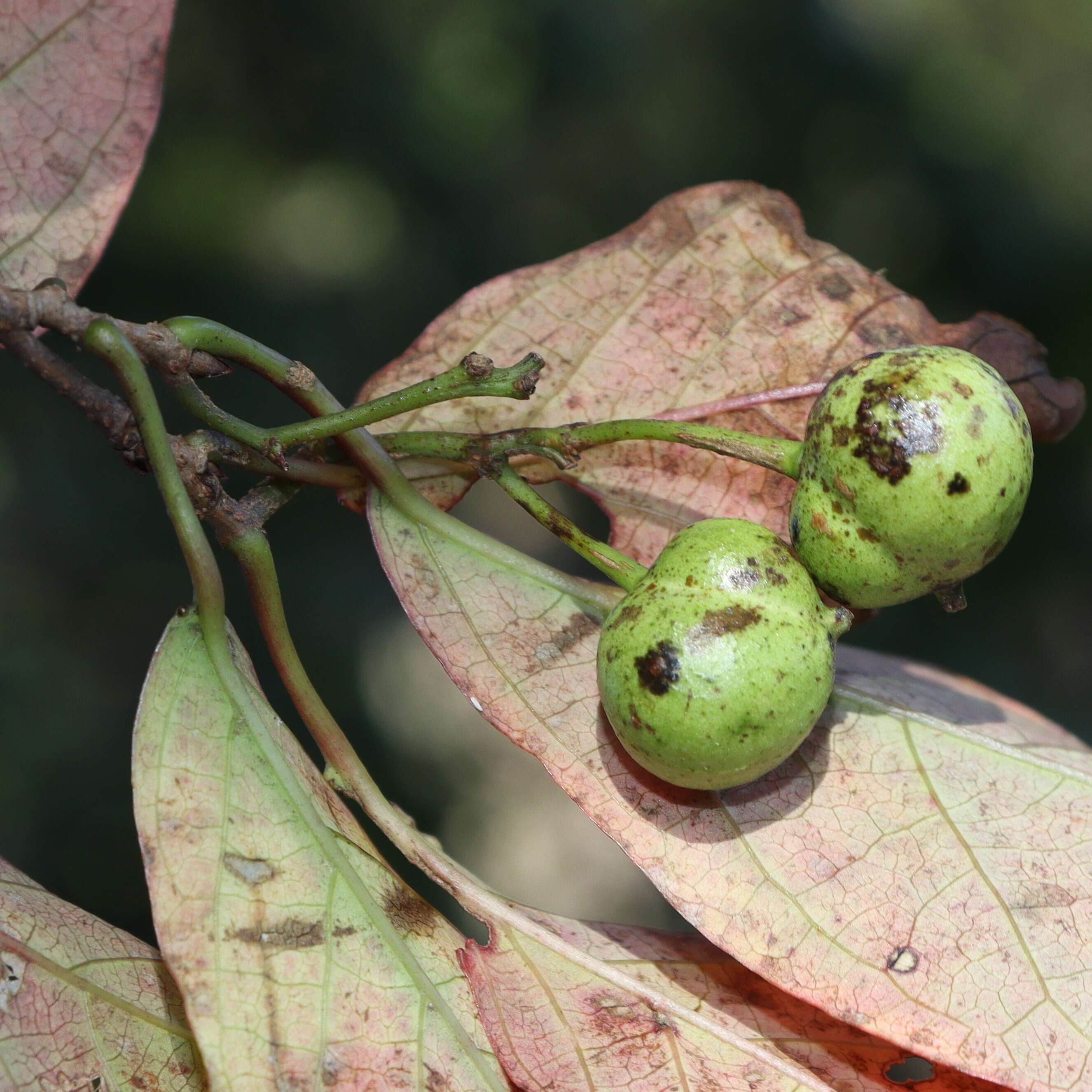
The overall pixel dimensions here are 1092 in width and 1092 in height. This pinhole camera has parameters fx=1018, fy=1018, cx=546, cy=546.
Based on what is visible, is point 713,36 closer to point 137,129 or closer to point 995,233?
point 995,233

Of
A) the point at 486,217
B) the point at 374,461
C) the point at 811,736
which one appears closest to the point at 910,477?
the point at 811,736

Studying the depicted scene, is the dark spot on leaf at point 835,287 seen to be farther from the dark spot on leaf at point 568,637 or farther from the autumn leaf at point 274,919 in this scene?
the autumn leaf at point 274,919

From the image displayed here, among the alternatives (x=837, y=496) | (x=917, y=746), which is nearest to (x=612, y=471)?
(x=837, y=496)

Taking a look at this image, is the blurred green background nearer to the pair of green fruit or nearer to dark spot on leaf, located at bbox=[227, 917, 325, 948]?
dark spot on leaf, located at bbox=[227, 917, 325, 948]

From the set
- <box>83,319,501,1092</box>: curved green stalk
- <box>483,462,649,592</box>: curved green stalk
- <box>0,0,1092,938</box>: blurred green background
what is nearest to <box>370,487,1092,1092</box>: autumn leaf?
<box>483,462,649,592</box>: curved green stalk

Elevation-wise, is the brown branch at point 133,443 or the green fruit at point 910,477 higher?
the green fruit at point 910,477

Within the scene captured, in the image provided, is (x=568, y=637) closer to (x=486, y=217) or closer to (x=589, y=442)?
(x=589, y=442)

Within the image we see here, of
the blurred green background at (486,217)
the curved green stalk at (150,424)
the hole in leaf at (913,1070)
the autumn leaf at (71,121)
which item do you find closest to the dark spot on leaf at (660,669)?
the curved green stalk at (150,424)

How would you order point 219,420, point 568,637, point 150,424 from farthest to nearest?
point 568,637
point 219,420
point 150,424
